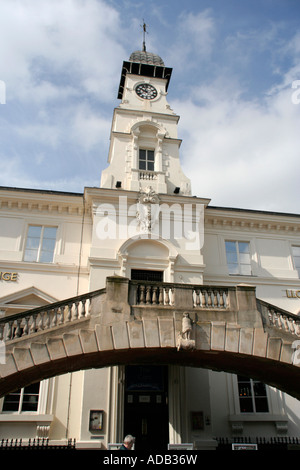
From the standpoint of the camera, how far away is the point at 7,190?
20.0 m

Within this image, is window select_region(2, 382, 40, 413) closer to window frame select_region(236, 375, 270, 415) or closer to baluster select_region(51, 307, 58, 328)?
baluster select_region(51, 307, 58, 328)

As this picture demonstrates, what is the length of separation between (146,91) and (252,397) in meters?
20.3

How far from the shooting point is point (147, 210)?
19672 mm

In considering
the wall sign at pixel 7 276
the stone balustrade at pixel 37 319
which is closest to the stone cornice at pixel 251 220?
the wall sign at pixel 7 276

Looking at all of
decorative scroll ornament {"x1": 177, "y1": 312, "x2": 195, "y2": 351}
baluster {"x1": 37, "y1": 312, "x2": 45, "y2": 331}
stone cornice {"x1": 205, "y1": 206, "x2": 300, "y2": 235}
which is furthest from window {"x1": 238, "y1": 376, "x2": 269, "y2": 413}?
baluster {"x1": 37, "y1": 312, "x2": 45, "y2": 331}

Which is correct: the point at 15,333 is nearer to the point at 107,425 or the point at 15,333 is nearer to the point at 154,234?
the point at 107,425

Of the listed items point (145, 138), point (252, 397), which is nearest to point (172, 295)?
point (252, 397)

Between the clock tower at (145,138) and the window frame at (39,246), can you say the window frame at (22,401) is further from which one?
the clock tower at (145,138)

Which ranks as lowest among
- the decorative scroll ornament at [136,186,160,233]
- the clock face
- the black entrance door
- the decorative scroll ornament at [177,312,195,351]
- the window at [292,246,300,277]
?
the black entrance door

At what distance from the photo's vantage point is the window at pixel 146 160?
22.4 meters

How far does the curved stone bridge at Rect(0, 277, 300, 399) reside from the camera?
11.0m

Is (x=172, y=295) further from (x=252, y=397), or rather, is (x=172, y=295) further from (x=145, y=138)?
(x=145, y=138)
